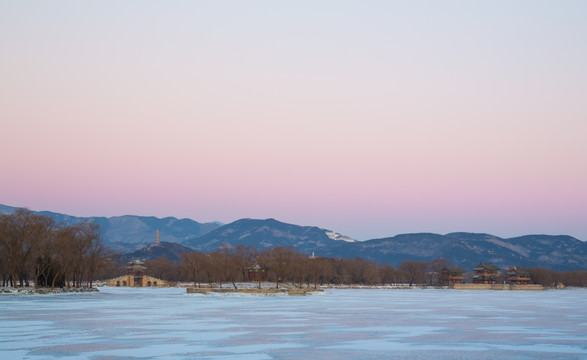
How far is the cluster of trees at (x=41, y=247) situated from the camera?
3807 inches

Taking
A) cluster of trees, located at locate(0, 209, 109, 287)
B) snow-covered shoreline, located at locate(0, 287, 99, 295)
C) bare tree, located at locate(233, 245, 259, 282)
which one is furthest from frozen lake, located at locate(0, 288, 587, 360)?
bare tree, located at locate(233, 245, 259, 282)

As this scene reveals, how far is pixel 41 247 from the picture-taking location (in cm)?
9975

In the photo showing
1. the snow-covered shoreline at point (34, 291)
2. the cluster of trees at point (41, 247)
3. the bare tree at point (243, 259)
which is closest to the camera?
the snow-covered shoreline at point (34, 291)

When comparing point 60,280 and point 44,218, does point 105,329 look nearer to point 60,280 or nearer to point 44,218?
point 44,218

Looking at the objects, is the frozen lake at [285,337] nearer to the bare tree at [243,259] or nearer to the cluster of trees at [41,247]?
the cluster of trees at [41,247]

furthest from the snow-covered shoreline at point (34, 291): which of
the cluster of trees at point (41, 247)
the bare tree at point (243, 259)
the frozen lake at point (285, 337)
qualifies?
the bare tree at point (243, 259)

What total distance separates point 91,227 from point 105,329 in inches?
3110

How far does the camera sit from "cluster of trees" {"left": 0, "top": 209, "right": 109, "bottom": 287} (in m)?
96.7

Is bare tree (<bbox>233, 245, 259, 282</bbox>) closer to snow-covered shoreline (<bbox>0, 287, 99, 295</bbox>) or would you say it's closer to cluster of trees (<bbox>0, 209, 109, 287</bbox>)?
cluster of trees (<bbox>0, 209, 109, 287</bbox>)

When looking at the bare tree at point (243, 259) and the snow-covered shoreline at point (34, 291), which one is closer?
the snow-covered shoreline at point (34, 291)

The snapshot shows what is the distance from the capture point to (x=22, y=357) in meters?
28.0

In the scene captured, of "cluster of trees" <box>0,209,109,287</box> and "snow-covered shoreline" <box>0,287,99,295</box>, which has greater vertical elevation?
"cluster of trees" <box>0,209,109,287</box>

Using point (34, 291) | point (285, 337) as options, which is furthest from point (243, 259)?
point (285, 337)

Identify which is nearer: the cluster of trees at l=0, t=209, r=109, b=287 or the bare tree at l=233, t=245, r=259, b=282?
the cluster of trees at l=0, t=209, r=109, b=287
